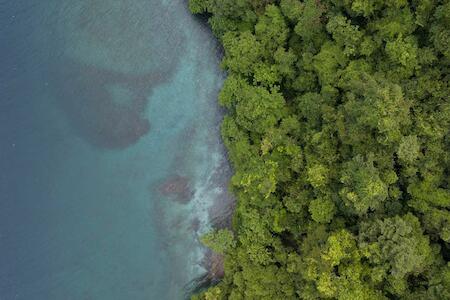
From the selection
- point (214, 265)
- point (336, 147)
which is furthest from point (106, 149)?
point (336, 147)

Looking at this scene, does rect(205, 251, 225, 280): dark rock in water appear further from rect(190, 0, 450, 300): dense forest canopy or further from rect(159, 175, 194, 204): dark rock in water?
rect(159, 175, 194, 204): dark rock in water

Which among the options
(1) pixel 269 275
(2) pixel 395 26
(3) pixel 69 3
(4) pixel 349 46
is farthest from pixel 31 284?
(2) pixel 395 26

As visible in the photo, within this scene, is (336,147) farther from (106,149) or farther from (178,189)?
(106,149)

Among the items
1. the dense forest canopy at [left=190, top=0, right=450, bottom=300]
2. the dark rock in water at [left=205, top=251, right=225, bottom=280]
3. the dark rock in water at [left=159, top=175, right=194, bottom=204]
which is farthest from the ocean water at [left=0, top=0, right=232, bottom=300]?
the dense forest canopy at [left=190, top=0, right=450, bottom=300]

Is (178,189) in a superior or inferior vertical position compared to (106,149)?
inferior

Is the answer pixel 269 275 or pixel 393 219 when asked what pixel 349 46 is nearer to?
pixel 393 219
